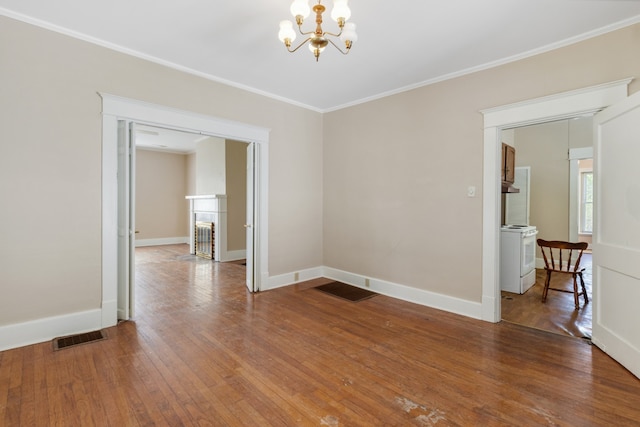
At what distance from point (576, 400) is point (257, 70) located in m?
4.08

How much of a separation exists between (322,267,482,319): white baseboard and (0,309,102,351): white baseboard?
3.15 m

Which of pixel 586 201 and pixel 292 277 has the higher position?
pixel 586 201

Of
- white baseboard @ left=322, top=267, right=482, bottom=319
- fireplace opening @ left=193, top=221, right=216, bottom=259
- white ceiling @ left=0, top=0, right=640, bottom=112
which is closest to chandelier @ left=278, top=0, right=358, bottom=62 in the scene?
white ceiling @ left=0, top=0, right=640, bottom=112

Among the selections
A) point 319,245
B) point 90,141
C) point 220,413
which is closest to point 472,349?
point 220,413

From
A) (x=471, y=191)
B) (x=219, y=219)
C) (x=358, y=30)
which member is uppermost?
(x=358, y=30)

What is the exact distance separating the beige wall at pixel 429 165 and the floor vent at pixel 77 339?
316 centimetres

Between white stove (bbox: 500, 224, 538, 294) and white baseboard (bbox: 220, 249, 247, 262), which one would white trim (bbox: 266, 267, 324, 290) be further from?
white stove (bbox: 500, 224, 538, 294)

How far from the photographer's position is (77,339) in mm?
2760

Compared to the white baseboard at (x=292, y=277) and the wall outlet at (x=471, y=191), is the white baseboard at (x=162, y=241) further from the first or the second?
the wall outlet at (x=471, y=191)

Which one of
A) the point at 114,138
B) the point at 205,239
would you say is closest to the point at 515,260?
the point at 114,138

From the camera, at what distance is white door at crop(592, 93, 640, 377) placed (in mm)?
2264

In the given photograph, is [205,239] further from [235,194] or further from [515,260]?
[515,260]

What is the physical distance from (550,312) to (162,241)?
918cm

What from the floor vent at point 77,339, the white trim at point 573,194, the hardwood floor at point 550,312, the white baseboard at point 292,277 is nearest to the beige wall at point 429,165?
the white baseboard at point 292,277
